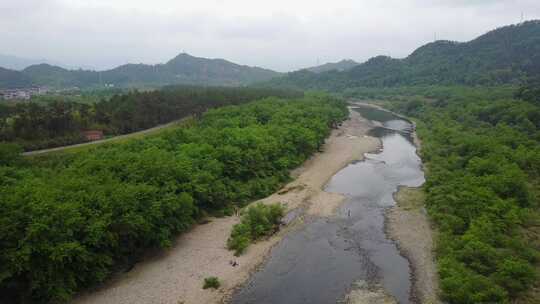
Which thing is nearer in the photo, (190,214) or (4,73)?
(190,214)

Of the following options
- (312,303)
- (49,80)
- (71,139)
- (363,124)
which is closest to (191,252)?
(312,303)

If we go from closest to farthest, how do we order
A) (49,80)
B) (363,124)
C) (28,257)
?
(28,257)
(363,124)
(49,80)

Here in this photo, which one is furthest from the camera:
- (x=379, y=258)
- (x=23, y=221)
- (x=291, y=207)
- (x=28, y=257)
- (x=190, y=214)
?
(x=291, y=207)

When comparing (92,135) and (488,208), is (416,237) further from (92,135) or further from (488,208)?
(92,135)

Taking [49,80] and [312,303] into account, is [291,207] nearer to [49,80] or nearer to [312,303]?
[312,303]

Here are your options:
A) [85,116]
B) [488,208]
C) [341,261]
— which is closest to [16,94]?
[85,116]

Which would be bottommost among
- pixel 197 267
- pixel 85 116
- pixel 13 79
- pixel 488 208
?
pixel 197 267

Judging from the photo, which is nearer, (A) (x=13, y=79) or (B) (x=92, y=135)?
(B) (x=92, y=135)
